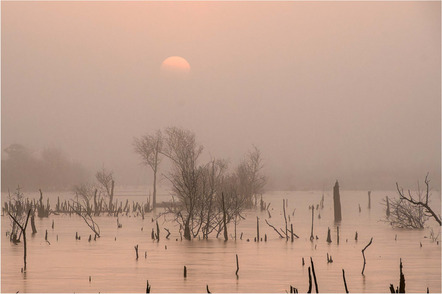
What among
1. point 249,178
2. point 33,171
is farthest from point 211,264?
point 33,171

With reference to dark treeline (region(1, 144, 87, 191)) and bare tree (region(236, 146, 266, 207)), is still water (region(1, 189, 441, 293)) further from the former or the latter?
dark treeline (region(1, 144, 87, 191))

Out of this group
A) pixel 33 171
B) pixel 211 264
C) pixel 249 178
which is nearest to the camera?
pixel 211 264

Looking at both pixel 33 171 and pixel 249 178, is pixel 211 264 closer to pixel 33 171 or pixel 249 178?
pixel 249 178

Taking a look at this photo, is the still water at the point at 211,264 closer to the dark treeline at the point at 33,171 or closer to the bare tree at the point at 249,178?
the bare tree at the point at 249,178

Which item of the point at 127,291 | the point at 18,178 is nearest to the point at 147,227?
the point at 127,291

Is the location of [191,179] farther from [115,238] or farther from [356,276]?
[356,276]

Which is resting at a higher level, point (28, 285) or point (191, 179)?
point (191, 179)

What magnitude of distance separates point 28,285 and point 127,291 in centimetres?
265

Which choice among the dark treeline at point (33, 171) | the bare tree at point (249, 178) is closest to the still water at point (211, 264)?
the bare tree at point (249, 178)

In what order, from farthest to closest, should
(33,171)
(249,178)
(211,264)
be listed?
1. (33,171)
2. (249,178)
3. (211,264)

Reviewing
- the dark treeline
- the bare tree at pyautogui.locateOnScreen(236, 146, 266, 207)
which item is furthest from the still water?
the dark treeline

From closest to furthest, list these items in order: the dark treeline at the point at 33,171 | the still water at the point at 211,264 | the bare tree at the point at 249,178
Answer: the still water at the point at 211,264 < the bare tree at the point at 249,178 < the dark treeline at the point at 33,171

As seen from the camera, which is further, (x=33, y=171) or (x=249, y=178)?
(x=33, y=171)

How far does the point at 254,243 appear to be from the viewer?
29.7 metres
